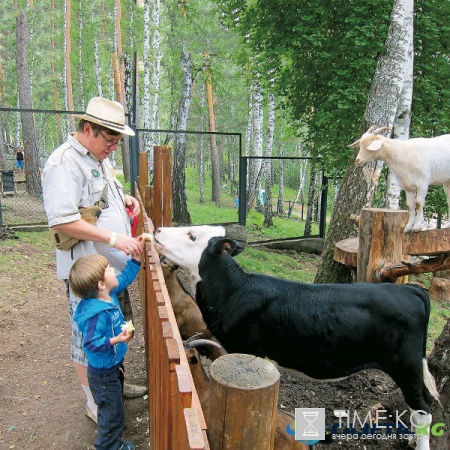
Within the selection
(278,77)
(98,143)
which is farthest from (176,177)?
(98,143)

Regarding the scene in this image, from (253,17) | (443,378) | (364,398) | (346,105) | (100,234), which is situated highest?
(253,17)

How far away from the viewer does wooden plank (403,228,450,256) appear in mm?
3117

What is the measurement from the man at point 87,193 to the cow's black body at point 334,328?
95cm

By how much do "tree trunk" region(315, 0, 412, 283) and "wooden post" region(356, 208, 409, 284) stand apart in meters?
1.76

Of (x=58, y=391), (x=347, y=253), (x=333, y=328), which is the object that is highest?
(x=347, y=253)

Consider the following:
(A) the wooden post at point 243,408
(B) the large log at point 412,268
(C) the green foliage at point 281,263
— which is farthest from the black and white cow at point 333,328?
(C) the green foliage at point 281,263

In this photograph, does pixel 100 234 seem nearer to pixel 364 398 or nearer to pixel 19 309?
pixel 364 398

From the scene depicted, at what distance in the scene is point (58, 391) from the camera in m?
3.80

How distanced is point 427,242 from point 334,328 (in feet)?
3.91

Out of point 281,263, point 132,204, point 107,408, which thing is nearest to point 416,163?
point 132,204

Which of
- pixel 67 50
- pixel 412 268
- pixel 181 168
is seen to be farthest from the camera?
pixel 67 50

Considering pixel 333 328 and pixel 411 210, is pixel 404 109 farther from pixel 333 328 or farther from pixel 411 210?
pixel 333 328

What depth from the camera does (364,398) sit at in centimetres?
360

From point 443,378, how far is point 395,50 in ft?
15.6
